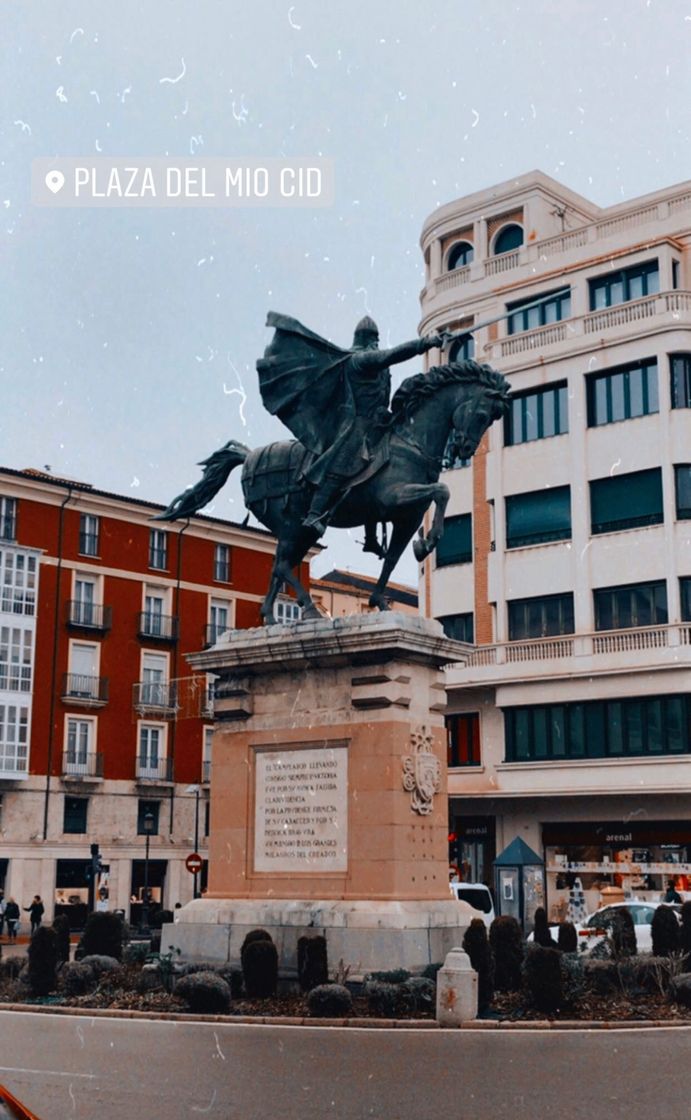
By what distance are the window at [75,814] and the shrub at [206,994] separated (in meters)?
42.2

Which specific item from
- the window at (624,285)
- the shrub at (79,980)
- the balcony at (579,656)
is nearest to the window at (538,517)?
the balcony at (579,656)

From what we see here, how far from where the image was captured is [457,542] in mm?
52312

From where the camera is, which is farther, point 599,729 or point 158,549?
point 158,549

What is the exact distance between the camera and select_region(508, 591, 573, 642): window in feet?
158

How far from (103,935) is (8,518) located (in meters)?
39.9

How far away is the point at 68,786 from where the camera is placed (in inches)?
2253

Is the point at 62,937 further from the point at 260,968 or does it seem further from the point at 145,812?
the point at 145,812

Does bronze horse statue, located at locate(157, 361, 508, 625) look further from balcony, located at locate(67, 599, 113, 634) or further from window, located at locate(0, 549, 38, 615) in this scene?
balcony, located at locate(67, 599, 113, 634)

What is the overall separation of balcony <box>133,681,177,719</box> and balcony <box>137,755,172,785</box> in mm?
1909

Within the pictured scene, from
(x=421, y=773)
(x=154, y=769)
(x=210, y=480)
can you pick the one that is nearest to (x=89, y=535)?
(x=154, y=769)

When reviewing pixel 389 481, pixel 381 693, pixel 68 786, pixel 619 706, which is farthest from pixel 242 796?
pixel 68 786

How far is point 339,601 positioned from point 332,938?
68.9 meters

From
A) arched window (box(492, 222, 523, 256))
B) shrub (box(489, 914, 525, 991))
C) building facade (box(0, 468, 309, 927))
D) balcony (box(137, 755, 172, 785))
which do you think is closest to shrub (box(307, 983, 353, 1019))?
shrub (box(489, 914, 525, 991))

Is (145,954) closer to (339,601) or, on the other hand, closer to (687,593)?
(687,593)
